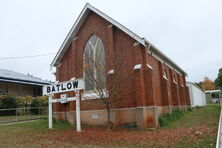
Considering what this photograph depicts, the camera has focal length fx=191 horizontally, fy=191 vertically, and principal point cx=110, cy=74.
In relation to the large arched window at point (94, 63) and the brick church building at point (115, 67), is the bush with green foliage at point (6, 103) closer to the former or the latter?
the brick church building at point (115, 67)

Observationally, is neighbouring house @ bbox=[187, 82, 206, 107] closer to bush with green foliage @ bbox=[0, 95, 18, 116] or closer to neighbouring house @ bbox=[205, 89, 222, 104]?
neighbouring house @ bbox=[205, 89, 222, 104]

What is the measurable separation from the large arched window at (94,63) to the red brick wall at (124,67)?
0.46 metres

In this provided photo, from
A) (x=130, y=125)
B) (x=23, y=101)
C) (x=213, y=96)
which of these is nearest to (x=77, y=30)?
(x=130, y=125)

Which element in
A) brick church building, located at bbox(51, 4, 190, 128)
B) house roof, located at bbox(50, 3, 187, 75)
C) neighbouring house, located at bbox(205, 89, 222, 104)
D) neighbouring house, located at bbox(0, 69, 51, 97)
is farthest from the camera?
neighbouring house, located at bbox(205, 89, 222, 104)

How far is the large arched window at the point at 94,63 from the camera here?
15.3 m

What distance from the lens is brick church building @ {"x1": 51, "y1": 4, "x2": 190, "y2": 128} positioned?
44.4 ft

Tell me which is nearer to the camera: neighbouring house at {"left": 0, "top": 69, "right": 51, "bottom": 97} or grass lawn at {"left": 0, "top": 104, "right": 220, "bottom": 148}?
grass lawn at {"left": 0, "top": 104, "right": 220, "bottom": 148}

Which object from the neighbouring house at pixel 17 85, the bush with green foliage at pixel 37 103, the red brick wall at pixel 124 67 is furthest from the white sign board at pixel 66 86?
the neighbouring house at pixel 17 85

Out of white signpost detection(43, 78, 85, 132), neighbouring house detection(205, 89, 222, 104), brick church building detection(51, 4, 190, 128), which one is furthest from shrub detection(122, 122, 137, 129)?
neighbouring house detection(205, 89, 222, 104)

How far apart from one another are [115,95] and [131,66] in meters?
2.56

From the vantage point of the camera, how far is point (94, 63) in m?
15.2

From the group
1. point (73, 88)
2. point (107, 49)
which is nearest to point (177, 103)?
point (107, 49)

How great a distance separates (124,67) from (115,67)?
27.7 inches

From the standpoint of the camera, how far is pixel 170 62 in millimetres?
21938
